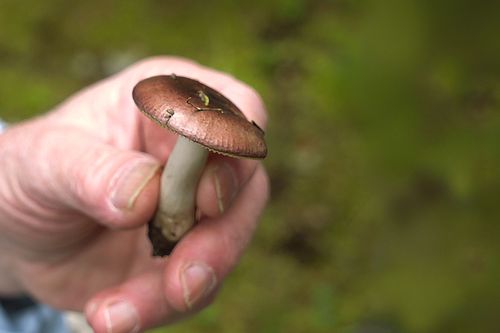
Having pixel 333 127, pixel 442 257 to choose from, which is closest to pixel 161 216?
pixel 442 257

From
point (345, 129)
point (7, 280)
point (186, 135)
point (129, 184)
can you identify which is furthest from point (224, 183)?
point (345, 129)

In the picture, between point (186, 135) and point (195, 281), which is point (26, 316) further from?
point (186, 135)

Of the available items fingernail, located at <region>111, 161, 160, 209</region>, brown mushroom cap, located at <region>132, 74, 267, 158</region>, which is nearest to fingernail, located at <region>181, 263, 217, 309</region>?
fingernail, located at <region>111, 161, 160, 209</region>

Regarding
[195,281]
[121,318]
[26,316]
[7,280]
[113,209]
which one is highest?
[113,209]

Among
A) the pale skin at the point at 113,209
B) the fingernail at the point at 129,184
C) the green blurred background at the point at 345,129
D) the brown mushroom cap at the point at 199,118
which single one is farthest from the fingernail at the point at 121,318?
the green blurred background at the point at 345,129

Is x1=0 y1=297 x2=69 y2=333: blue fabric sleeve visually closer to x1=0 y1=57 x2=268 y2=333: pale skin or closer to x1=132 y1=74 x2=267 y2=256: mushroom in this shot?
x1=0 y1=57 x2=268 y2=333: pale skin

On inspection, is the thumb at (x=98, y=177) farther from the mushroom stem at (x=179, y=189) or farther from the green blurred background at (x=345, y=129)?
the green blurred background at (x=345, y=129)

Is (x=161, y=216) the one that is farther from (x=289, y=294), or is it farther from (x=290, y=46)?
(x=290, y=46)
